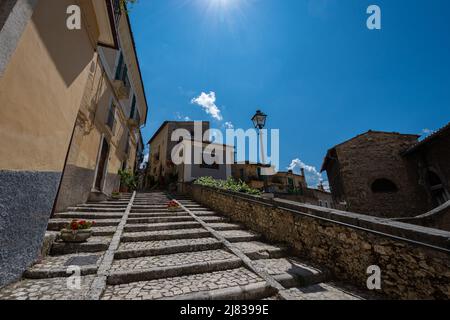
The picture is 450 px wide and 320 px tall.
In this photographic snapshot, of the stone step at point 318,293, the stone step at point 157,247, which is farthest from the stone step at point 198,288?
the stone step at point 157,247

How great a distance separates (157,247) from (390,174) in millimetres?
12792

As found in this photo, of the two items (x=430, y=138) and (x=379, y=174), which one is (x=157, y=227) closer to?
(x=379, y=174)

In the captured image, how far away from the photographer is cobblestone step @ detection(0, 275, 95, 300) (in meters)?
2.13

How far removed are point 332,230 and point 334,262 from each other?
1.84ft

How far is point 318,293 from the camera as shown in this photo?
9.04ft

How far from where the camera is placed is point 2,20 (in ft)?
6.59

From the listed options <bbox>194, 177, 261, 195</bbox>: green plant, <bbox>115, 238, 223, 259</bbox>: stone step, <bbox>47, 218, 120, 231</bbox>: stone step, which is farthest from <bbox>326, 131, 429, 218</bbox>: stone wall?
<bbox>47, 218, 120, 231</bbox>: stone step

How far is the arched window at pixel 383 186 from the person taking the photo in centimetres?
1036

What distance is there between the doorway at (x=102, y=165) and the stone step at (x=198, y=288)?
7.39m

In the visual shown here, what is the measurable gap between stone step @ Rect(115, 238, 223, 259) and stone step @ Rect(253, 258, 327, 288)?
122 centimetres

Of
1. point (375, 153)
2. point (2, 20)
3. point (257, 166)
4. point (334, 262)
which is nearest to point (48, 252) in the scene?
point (2, 20)

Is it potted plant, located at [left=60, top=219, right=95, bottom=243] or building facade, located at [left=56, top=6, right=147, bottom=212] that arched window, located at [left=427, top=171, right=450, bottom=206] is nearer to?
potted plant, located at [left=60, top=219, right=95, bottom=243]

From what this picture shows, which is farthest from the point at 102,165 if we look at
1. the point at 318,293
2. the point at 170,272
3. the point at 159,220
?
the point at 318,293
